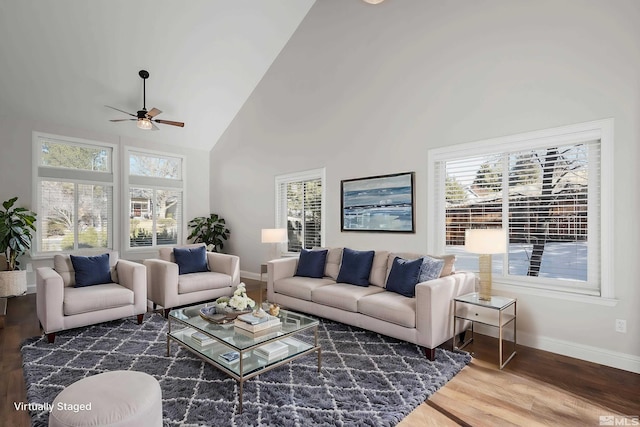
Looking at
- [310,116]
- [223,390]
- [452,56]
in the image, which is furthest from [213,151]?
[223,390]

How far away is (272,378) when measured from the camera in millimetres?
2648

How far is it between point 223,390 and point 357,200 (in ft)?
10.2

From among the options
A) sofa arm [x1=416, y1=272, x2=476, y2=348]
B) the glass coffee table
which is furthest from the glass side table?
the glass coffee table

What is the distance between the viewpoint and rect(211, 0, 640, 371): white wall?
2.90 m

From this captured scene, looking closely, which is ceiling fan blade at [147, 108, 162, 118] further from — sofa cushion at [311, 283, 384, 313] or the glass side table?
the glass side table

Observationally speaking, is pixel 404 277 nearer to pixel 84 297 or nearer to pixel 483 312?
pixel 483 312

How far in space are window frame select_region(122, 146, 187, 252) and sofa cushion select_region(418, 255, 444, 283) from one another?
18.3 ft

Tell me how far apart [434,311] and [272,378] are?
1482 millimetres

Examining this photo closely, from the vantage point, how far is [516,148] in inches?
138

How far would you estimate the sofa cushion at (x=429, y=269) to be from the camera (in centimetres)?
345

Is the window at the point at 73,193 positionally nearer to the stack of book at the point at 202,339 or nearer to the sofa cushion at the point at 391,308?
the stack of book at the point at 202,339

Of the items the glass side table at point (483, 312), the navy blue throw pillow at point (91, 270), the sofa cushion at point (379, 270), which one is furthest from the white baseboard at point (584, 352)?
the navy blue throw pillow at point (91, 270)

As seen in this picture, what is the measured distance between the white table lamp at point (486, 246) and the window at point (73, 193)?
6189 millimetres

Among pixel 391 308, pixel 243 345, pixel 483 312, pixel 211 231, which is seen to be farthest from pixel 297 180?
pixel 243 345
